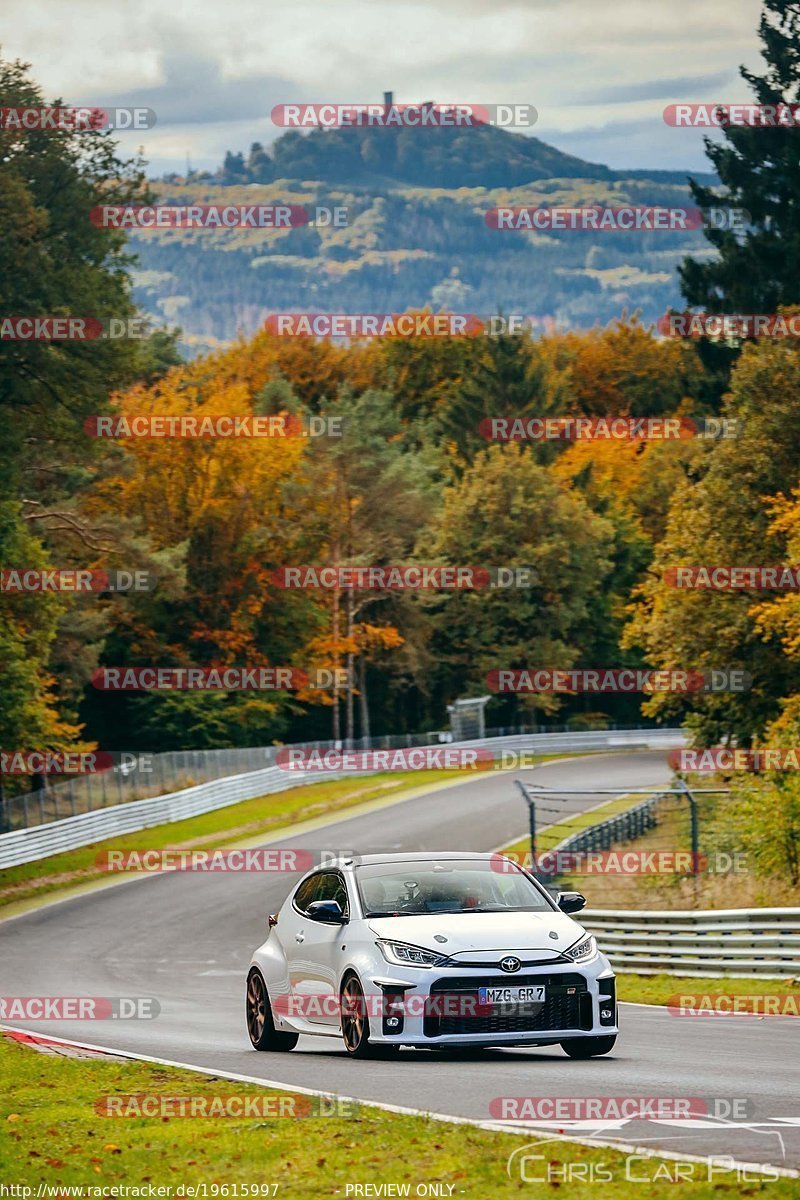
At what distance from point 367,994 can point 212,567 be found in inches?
2565

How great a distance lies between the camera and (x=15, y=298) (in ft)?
132

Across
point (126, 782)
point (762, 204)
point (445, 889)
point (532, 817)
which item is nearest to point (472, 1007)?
point (445, 889)

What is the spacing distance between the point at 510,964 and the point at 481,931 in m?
0.40

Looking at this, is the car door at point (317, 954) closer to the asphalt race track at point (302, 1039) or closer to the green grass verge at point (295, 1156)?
the asphalt race track at point (302, 1039)

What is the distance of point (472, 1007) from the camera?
12.6 meters

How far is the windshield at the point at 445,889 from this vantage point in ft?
44.7

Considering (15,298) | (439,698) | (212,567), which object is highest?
(15,298)

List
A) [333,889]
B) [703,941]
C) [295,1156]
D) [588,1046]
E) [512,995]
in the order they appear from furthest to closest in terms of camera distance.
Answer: [703,941] < [333,889] < [588,1046] < [512,995] < [295,1156]

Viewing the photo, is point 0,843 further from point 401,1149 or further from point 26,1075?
point 401,1149

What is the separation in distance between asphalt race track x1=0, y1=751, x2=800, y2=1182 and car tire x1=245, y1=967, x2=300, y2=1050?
0.13 metres

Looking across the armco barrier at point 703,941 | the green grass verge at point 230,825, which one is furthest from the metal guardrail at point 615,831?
the green grass verge at point 230,825

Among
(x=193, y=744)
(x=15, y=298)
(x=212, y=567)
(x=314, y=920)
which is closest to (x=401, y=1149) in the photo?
(x=314, y=920)

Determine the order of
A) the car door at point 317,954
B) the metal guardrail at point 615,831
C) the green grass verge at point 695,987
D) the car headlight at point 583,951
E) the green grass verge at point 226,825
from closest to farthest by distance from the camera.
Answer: the car headlight at point 583,951 < the car door at point 317,954 < the green grass verge at point 695,987 < the metal guardrail at point 615,831 < the green grass verge at point 226,825

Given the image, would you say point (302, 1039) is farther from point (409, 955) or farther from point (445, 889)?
point (409, 955)
